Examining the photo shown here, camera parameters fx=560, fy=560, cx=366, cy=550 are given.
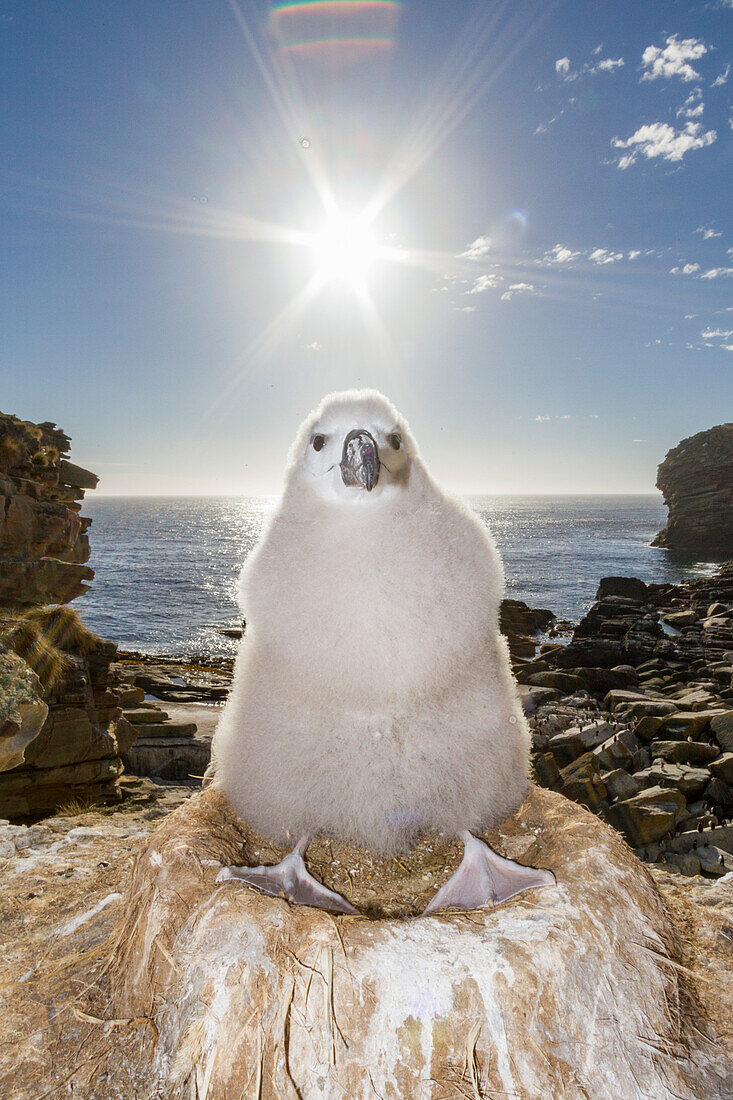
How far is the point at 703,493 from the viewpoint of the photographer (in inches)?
2108

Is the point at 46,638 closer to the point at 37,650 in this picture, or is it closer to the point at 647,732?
the point at 37,650

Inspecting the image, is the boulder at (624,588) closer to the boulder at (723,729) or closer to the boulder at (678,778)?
the boulder at (723,729)

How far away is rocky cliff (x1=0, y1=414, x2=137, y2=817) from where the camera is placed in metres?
7.79

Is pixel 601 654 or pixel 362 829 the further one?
pixel 601 654

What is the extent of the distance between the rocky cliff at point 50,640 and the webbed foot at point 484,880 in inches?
226

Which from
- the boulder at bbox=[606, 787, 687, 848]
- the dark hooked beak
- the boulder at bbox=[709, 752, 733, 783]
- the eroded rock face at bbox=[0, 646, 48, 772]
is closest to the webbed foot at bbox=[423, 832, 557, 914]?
the dark hooked beak

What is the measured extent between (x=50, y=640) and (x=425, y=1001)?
8.41 meters

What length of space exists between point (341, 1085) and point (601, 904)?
1016 mm

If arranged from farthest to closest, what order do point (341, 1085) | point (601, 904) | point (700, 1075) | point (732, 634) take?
point (732, 634), point (601, 904), point (700, 1075), point (341, 1085)

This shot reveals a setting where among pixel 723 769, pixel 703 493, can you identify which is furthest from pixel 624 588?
pixel 703 493

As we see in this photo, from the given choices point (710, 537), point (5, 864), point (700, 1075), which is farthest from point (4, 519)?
point (710, 537)

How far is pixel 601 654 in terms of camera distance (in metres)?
18.7

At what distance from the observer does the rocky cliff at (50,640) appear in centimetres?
779

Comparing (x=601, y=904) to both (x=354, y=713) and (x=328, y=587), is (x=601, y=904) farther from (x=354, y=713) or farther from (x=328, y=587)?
(x=328, y=587)
